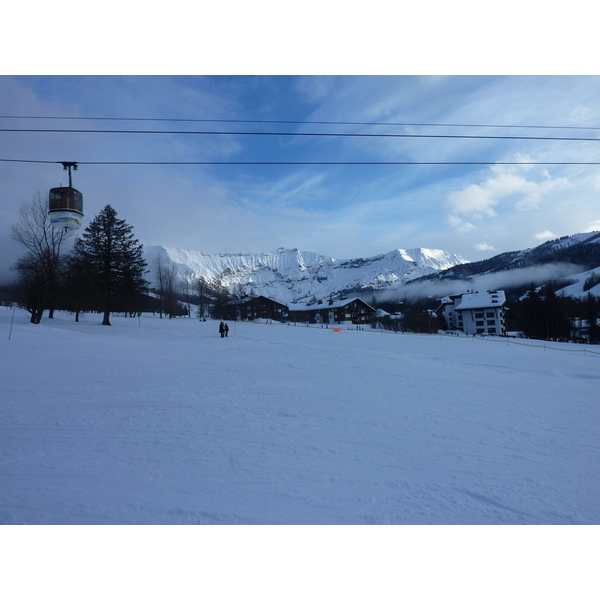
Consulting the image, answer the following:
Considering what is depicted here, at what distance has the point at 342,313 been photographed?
3688 inches

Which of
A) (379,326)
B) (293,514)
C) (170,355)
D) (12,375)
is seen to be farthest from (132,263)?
(379,326)

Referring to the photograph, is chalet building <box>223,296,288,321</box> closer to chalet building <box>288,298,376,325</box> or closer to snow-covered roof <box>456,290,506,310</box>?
chalet building <box>288,298,376,325</box>

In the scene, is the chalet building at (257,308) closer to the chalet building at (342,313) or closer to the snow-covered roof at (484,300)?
the chalet building at (342,313)

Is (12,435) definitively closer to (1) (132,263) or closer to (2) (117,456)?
(2) (117,456)

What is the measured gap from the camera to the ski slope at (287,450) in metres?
3.93

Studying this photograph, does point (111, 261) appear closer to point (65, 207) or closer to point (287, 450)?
point (65, 207)

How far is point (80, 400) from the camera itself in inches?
300

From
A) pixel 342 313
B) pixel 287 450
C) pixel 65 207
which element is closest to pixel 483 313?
pixel 342 313

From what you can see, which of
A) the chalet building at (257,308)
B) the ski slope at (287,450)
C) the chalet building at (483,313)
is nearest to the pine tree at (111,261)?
the ski slope at (287,450)

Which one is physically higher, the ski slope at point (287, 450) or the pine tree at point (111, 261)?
the pine tree at point (111, 261)

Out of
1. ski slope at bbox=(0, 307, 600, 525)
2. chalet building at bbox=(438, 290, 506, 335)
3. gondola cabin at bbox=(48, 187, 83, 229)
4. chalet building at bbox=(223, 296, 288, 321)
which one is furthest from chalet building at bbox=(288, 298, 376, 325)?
gondola cabin at bbox=(48, 187, 83, 229)

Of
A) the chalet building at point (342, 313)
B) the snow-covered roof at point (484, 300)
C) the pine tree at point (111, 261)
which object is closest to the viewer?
the pine tree at point (111, 261)

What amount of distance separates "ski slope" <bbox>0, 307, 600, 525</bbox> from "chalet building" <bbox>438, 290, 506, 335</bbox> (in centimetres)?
8264

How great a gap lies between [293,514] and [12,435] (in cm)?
501
